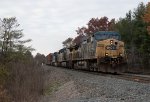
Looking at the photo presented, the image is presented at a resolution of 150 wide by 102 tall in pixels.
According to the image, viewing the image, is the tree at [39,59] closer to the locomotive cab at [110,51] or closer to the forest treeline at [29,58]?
the forest treeline at [29,58]

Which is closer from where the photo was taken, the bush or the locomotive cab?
the bush

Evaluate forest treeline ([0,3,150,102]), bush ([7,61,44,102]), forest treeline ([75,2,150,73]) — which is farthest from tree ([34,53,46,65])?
bush ([7,61,44,102])

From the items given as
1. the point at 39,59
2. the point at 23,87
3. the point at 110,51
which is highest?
the point at 39,59

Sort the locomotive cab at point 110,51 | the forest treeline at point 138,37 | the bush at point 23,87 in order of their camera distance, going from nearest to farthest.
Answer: the bush at point 23,87 < the locomotive cab at point 110,51 < the forest treeline at point 138,37

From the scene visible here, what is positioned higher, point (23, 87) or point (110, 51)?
point (110, 51)

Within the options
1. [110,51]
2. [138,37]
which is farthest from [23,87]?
[138,37]

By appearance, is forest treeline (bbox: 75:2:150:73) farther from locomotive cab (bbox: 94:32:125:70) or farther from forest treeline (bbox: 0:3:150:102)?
locomotive cab (bbox: 94:32:125:70)

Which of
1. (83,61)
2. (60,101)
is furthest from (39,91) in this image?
(83,61)

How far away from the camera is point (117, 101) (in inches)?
537

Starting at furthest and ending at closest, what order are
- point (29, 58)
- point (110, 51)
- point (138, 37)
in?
point (29, 58) < point (138, 37) < point (110, 51)

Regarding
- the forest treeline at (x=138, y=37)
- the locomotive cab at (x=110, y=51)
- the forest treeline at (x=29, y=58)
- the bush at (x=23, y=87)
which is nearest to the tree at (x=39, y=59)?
the forest treeline at (x=29, y=58)

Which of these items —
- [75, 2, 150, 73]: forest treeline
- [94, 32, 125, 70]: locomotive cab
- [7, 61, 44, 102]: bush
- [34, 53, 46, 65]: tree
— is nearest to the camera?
[7, 61, 44, 102]: bush

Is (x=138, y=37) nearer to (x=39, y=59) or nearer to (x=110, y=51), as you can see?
(x=110, y=51)

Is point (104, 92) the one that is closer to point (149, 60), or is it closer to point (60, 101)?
point (60, 101)
